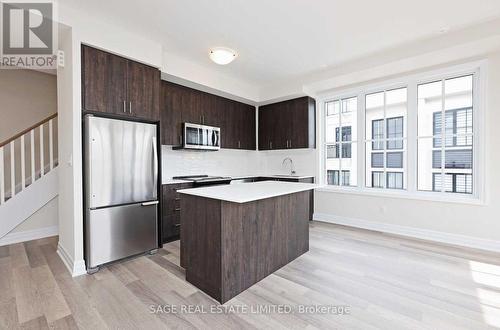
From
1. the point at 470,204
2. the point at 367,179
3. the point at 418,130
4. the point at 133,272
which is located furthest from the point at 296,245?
the point at 418,130

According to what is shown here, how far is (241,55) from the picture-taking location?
3602 mm

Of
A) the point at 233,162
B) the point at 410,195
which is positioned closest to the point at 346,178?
the point at 410,195

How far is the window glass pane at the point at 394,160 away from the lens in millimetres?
4008

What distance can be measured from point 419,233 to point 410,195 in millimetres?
606

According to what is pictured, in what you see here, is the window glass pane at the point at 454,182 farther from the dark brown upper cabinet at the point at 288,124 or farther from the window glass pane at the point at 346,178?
the dark brown upper cabinet at the point at 288,124

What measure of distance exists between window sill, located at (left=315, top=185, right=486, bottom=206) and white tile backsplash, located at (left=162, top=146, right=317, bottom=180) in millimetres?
744

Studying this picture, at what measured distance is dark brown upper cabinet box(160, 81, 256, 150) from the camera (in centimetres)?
379

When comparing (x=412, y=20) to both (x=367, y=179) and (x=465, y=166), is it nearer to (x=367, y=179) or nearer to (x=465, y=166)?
(x=465, y=166)

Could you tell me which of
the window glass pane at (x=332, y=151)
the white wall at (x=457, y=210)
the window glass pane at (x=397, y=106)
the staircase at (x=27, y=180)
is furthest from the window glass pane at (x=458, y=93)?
the staircase at (x=27, y=180)

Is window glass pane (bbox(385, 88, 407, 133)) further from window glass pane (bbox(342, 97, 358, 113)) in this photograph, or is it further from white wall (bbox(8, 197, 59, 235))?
white wall (bbox(8, 197, 59, 235))

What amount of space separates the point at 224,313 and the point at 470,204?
3693 mm

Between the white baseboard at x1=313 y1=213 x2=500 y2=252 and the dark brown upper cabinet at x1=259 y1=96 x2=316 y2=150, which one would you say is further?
the dark brown upper cabinet at x1=259 y1=96 x2=316 y2=150

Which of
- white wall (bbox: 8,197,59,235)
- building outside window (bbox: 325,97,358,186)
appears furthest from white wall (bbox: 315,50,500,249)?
white wall (bbox: 8,197,59,235)

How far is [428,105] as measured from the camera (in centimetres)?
377
